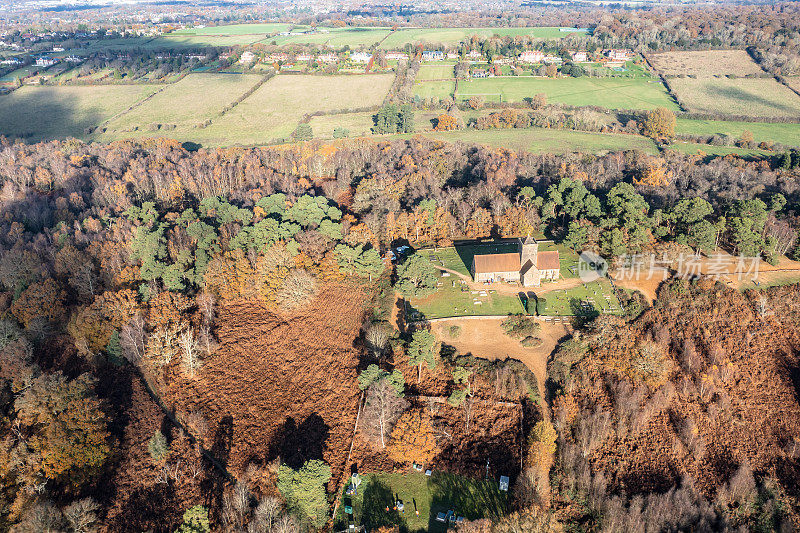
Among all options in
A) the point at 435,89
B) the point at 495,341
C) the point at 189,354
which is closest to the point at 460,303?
the point at 495,341

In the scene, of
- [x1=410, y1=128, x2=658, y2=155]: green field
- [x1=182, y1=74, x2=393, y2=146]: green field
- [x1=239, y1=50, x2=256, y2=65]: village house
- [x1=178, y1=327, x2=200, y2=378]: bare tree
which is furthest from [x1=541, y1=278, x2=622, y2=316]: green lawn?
[x1=239, y1=50, x2=256, y2=65]: village house

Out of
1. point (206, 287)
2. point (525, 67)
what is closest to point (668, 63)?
point (525, 67)

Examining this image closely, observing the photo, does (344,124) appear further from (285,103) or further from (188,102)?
(188,102)

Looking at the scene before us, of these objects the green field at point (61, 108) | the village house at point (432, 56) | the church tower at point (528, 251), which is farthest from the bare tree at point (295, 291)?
the village house at point (432, 56)

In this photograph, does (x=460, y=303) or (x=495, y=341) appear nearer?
(x=495, y=341)

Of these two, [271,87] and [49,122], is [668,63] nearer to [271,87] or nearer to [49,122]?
[271,87]

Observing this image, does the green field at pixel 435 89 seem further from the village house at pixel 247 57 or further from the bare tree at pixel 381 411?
the bare tree at pixel 381 411

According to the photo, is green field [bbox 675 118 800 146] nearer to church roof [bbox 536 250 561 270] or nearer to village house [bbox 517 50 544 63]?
village house [bbox 517 50 544 63]
